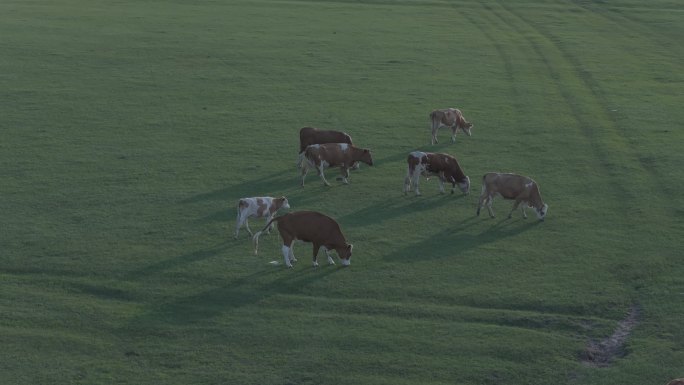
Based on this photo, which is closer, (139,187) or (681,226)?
(681,226)

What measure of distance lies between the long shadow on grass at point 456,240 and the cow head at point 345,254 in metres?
1.08

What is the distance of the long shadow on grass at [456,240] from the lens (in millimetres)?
22766

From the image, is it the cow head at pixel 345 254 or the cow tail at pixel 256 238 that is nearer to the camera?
the cow head at pixel 345 254

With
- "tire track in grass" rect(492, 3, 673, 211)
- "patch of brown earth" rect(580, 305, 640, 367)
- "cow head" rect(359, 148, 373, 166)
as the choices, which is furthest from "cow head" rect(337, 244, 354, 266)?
"tire track in grass" rect(492, 3, 673, 211)

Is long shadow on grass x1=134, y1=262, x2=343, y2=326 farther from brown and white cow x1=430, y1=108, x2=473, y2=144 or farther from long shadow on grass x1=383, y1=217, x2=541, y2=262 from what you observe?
brown and white cow x1=430, y1=108, x2=473, y2=144

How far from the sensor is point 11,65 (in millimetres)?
42219

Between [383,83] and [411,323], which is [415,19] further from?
[411,323]

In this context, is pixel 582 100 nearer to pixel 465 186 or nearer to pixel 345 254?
pixel 465 186

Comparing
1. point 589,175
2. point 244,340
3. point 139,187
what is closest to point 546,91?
point 589,175

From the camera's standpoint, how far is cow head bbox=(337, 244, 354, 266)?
2174cm

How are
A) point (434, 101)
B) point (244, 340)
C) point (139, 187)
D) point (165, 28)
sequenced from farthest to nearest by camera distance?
point (165, 28)
point (434, 101)
point (139, 187)
point (244, 340)

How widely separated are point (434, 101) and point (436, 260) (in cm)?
1580

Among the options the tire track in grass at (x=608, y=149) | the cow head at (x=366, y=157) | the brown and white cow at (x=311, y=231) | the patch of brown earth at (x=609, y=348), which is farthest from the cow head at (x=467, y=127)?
the patch of brown earth at (x=609, y=348)

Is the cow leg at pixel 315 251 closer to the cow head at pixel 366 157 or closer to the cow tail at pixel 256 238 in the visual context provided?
the cow tail at pixel 256 238
